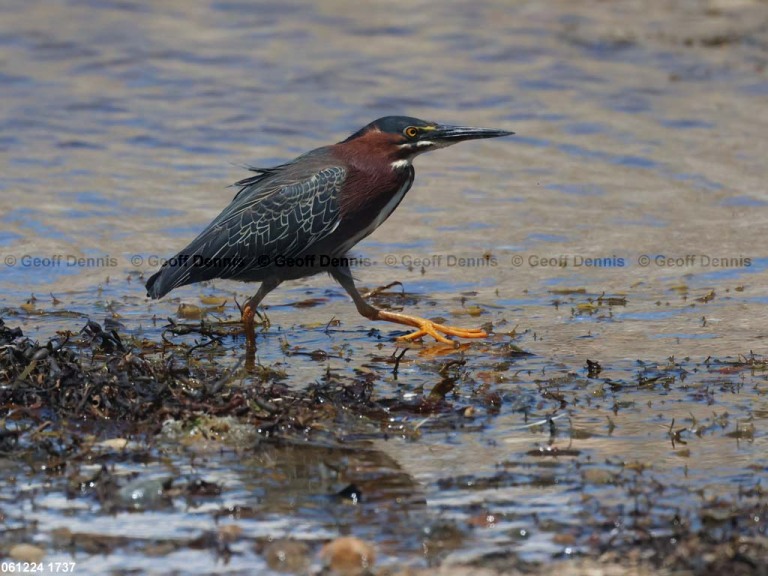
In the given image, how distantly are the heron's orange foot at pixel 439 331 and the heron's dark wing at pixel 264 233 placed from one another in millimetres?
817

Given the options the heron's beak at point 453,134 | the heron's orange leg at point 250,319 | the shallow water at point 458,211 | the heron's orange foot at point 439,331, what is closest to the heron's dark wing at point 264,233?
the heron's orange leg at point 250,319

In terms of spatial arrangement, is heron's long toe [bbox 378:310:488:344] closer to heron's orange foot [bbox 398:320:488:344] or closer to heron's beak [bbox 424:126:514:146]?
heron's orange foot [bbox 398:320:488:344]

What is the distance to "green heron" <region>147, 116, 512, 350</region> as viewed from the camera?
7.58 meters

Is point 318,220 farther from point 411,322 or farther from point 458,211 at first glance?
point 458,211

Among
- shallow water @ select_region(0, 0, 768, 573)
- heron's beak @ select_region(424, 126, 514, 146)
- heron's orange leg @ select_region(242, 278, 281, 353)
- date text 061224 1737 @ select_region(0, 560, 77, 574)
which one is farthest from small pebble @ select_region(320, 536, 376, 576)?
heron's beak @ select_region(424, 126, 514, 146)

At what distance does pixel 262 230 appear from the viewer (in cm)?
765

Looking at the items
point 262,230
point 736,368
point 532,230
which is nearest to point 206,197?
point 532,230

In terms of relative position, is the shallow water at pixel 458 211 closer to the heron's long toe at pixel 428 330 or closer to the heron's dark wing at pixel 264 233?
the heron's long toe at pixel 428 330

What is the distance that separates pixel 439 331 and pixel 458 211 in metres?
3.67

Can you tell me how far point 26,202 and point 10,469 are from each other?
665cm

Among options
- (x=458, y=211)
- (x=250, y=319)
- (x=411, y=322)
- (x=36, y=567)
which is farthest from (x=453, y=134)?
(x=36, y=567)

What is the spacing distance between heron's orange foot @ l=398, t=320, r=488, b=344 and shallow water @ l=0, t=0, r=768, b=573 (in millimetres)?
173

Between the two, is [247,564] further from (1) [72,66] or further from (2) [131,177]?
(1) [72,66]

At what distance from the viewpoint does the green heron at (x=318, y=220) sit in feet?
24.9
